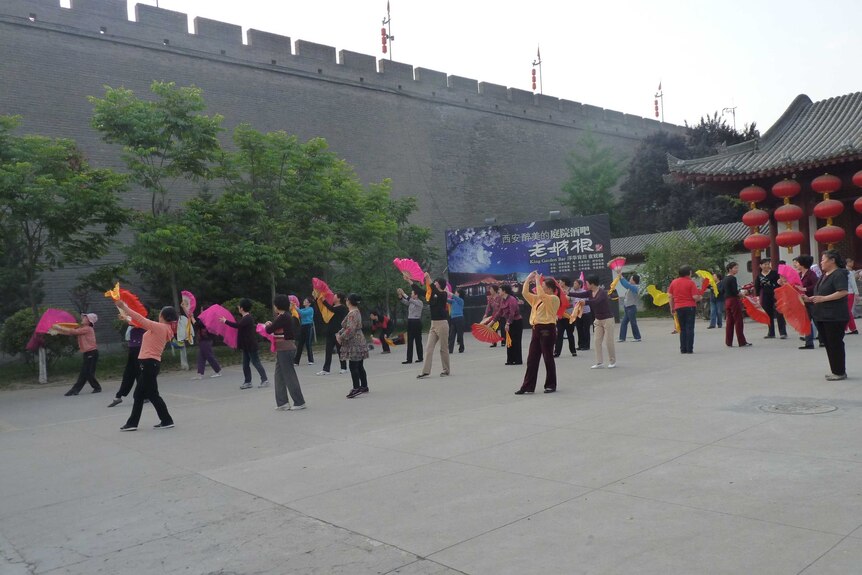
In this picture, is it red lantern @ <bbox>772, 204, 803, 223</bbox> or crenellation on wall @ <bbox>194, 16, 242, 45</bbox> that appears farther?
crenellation on wall @ <bbox>194, 16, 242, 45</bbox>

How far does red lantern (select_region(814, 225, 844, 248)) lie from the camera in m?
17.9

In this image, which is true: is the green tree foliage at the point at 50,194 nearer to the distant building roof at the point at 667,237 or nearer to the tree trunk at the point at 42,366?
the tree trunk at the point at 42,366

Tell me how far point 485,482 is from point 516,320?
818 cm

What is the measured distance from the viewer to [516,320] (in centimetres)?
1331

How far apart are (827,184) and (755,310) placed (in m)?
5.68

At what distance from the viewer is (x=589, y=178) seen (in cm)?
4191

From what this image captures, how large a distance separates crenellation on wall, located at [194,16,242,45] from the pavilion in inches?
700

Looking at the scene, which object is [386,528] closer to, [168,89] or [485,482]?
[485,482]

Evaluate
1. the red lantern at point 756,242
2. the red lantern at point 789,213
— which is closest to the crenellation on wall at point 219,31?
the red lantern at point 756,242

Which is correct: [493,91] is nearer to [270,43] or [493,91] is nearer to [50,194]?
[270,43]

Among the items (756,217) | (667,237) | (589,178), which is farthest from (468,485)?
(589,178)

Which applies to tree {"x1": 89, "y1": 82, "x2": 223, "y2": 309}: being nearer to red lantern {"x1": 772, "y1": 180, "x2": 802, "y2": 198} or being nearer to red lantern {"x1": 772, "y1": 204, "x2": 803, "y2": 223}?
red lantern {"x1": 772, "y1": 180, "x2": 802, "y2": 198}

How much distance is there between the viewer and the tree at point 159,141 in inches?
650

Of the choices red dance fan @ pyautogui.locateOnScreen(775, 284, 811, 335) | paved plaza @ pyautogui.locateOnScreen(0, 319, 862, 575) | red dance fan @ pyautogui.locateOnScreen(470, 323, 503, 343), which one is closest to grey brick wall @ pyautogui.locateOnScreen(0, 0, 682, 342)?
red dance fan @ pyautogui.locateOnScreen(470, 323, 503, 343)
